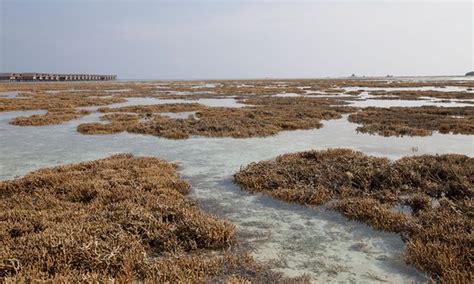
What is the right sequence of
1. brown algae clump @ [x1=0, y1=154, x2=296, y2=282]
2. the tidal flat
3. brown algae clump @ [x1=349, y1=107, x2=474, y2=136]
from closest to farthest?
brown algae clump @ [x1=0, y1=154, x2=296, y2=282]
the tidal flat
brown algae clump @ [x1=349, y1=107, x2=474, y2=136]

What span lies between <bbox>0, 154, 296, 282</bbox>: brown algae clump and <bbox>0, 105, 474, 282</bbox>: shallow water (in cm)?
72

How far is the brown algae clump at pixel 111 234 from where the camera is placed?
4.79 m

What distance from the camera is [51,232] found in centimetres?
570

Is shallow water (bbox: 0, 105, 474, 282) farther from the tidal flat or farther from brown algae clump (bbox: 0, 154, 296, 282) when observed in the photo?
brown algae clump (bbox: 0, 154, 296, 282)

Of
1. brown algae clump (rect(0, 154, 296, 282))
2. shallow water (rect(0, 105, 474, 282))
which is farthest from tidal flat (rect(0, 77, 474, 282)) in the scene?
brown algae clump (rect(0, 154, 296, 282))

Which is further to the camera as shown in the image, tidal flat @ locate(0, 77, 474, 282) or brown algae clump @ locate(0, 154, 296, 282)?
tidal flat @ locate(0, 77, 474, 282)

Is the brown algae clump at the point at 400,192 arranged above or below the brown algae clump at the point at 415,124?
below

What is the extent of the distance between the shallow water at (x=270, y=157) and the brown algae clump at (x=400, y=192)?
0.34 metres

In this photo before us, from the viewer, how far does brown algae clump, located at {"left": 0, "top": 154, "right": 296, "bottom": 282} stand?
4.79 meters

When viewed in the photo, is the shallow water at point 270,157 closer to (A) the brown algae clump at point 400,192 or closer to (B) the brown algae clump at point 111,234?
→ (A) the brown algae clump at point 400,192

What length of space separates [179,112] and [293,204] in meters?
22.9

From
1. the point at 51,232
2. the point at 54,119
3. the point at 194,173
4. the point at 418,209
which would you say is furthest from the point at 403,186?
the point at 54,119

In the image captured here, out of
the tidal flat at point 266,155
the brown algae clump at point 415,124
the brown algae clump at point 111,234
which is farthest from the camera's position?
the brown algae clump at point 415,124

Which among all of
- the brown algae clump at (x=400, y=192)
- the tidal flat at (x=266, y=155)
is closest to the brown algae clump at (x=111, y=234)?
the tidal flat at (x=266, y=155)
